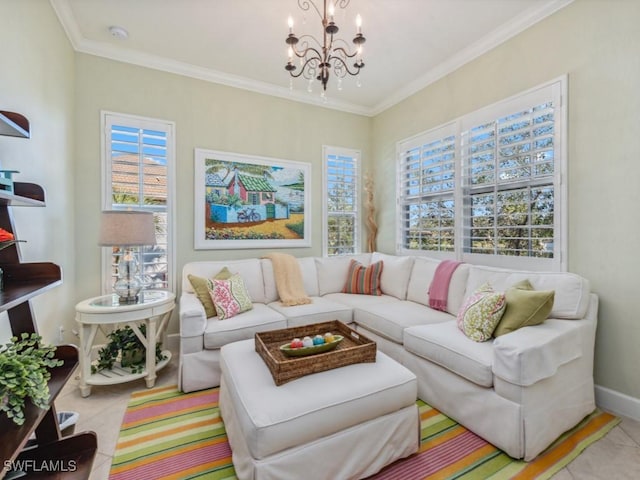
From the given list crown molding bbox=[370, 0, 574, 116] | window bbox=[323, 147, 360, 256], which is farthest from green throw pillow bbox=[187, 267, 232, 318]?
crown molding bbox=[370, 0, 574, 116]

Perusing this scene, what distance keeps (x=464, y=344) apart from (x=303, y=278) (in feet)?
5.95

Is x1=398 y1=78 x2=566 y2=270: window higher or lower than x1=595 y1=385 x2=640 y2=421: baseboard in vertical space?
higher

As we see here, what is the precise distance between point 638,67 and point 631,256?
1198mm

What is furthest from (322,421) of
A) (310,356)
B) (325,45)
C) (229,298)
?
(325,45)

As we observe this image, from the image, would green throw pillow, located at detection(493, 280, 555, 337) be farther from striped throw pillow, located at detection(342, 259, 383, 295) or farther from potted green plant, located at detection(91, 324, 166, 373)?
potted green plant, located at detection(91, 324, 166, 373)

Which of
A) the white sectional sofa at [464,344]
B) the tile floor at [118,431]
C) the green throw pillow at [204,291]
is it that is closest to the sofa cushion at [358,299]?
the white sectional sofa at [464,344]

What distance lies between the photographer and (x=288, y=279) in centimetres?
319

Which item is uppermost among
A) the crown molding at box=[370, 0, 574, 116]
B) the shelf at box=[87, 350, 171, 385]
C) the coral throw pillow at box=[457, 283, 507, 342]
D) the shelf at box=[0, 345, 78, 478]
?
the crown molding at box=[370, 0, 574, 116]

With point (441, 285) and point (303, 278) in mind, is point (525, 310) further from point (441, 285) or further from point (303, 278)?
point (303, 278)

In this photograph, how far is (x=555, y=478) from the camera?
4.95ft

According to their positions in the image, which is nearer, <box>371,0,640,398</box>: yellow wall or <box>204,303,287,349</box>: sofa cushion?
<box>371,0,640,398</box>: yellow wall

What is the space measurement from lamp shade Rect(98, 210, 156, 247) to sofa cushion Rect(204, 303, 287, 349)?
2.89 ft

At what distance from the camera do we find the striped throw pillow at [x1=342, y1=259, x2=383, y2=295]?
3.41 m

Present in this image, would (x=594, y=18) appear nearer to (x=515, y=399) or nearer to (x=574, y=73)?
(x=574, y=73)
